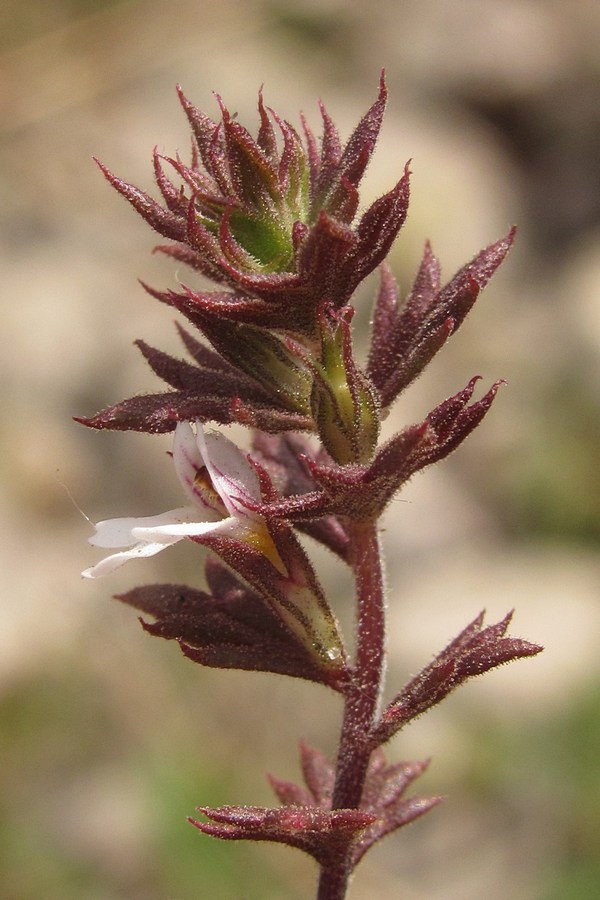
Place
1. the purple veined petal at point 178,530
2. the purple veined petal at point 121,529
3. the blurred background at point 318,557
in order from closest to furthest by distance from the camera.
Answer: the purple veined petal at point 178,530 → the purple veined petal at point 121,529 → the blurred background at point 318,557

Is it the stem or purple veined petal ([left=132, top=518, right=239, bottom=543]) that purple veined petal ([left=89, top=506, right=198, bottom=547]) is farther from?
the stem

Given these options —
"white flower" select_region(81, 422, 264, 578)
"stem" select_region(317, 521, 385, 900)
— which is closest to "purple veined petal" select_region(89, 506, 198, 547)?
"white flower" select_region(81, 422, 264, 578)

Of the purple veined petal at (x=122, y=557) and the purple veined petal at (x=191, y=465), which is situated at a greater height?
the purple veined petal at (x=191, y=465)

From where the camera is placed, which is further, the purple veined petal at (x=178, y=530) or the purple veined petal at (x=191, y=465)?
the purple veined petal at (x=191, y=465)

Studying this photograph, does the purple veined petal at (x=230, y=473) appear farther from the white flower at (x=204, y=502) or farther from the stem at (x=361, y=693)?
the stem at (x=361, y=693)

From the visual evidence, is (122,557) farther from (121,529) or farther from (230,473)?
(230,473)

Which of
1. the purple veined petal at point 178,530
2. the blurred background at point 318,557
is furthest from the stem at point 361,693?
the purple veined petal at point 178,530

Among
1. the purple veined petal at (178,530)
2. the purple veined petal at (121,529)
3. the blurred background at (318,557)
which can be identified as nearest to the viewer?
the purple veined petal at (178,530)
